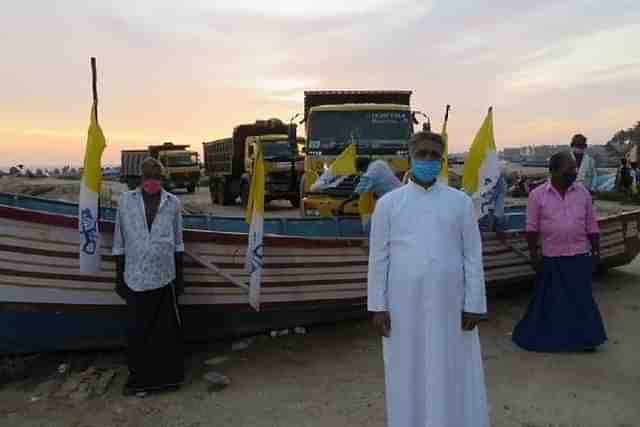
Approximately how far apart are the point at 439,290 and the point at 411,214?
0.38 m

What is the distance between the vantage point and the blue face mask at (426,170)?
8.95 feet

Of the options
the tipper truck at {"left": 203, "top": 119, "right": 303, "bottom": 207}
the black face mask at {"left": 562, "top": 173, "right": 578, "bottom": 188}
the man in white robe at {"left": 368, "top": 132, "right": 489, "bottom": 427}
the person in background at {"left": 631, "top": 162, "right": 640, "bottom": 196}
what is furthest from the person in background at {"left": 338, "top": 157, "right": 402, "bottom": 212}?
the person in background at {"left": 631, "top": 162, "right": 640, "bottom": 196}

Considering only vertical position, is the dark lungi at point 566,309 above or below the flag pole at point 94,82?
below

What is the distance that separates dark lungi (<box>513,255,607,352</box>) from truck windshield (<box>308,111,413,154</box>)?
13.7 ft

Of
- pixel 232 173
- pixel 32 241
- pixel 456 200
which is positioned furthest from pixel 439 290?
pixel 232 173

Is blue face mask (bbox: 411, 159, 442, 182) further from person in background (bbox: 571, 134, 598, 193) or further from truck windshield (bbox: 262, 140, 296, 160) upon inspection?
truck windshield (bbox: 262, 140, 296, 160)

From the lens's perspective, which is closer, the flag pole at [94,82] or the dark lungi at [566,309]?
the flag pole at [94,82]

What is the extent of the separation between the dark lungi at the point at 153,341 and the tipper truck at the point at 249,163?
857cm

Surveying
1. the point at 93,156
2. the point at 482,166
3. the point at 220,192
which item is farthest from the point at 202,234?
the point at 220,192

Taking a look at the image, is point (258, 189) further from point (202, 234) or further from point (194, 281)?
point (194, 281)

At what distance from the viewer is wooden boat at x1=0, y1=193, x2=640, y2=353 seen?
4.34 m

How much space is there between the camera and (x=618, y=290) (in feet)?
22.8

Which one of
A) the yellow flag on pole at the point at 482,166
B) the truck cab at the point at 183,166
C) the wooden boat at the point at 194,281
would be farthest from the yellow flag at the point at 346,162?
the truck cab at the point at 183,166

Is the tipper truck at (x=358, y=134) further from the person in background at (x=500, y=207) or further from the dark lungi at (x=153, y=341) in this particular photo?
the dark lungi at (x=153, y=341)
